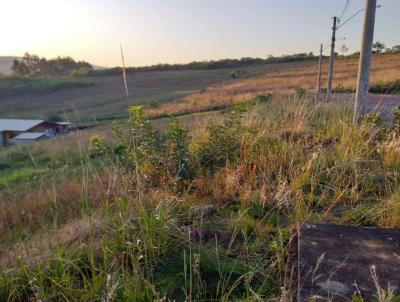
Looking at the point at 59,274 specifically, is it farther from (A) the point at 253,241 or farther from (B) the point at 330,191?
(B) the point at 330,191

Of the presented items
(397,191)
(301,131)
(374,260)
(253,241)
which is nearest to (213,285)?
(253,241)

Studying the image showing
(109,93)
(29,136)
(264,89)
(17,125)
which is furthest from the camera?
(109,93)

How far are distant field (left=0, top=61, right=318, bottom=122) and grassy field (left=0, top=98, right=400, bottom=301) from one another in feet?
154

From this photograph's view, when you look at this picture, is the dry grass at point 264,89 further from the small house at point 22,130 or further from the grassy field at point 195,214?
the small house at point 22,130

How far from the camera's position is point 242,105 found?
14.6 ft

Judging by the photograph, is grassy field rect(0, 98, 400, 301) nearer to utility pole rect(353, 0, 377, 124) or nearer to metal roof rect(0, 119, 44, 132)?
utility pole rect(353, 0, 377, 124)

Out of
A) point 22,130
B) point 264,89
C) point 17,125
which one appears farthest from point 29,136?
point 264,89

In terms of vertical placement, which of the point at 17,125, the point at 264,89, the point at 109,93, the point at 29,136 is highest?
the point at 264,89

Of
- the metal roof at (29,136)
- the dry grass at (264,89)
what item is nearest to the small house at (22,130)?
the metal roof at (29,136)

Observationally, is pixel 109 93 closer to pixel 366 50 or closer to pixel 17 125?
pixel 17 125

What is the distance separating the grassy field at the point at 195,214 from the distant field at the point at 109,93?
4688cm

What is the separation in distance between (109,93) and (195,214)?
221 ft

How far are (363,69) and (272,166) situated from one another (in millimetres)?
2580

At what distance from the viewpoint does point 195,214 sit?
2.93m
